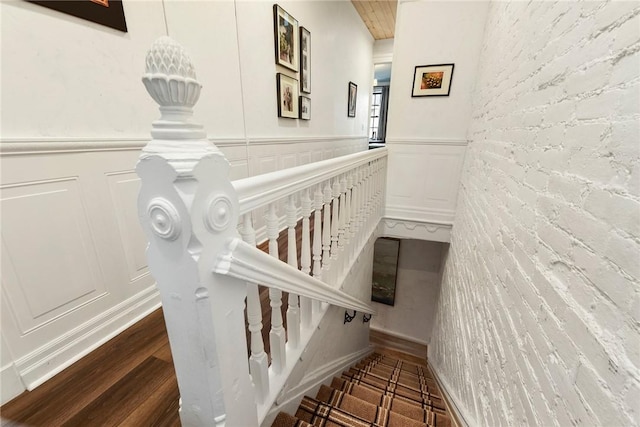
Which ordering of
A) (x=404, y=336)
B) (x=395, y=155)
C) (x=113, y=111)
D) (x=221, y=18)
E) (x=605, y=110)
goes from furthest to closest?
(x=404, y=336)
(x=395, y=155)
(x=221, y=18)
(x=113, y=111)
(x=605, y=110)

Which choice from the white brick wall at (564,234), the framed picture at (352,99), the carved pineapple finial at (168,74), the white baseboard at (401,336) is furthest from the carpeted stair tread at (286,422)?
the framed picture at (352,99)

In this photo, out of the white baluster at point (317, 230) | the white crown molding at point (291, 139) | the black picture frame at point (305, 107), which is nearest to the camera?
the white baluster at point (317, 230)

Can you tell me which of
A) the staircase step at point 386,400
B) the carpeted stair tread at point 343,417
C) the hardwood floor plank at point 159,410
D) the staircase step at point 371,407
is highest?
the hardwood floor plank at point 159,410

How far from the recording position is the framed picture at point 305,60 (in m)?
3.06

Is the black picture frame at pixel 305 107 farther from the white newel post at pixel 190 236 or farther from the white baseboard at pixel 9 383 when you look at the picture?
the white baseboard at pixel 9 383

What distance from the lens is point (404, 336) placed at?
16.0 ft

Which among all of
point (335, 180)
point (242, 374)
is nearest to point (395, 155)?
point (335, 180)

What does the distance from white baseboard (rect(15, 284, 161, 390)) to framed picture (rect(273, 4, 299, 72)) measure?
96.7 inches

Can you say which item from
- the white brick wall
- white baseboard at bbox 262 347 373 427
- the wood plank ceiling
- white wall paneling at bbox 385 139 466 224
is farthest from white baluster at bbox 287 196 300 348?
the wood plank ceiling

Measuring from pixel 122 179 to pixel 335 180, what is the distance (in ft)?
3.89

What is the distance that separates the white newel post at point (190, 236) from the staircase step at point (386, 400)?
4.52 ft

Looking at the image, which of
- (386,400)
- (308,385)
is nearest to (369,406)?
(386,400)

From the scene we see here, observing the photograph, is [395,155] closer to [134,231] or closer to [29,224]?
[134,231]

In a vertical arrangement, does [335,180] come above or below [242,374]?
above
